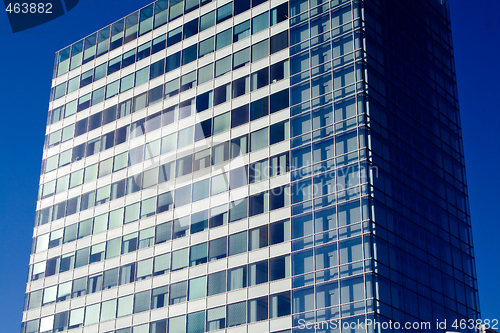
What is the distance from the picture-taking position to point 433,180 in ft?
179

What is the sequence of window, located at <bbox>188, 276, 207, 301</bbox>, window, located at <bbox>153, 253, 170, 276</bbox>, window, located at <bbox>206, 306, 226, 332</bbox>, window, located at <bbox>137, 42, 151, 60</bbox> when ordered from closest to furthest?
window, located at <bbox>206, 306, 226, 332</bbox> → window, located at <bbox>188, 276, 207, 301</bbox> → window, located at <bbox>153, 253, 170, 276</bbox> → window, located at <bbox>137, 42, 151, 60</bbox>

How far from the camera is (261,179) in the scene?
51.8m

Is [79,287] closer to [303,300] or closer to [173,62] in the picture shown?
[173,62]

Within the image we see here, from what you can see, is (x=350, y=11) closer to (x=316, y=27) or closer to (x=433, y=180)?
(x=316, y=27)

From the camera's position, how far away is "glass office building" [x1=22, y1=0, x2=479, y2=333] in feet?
155

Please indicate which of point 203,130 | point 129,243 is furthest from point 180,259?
point 203,130

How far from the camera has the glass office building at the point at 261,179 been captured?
47219 mm

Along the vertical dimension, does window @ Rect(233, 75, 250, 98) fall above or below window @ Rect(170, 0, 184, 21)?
below

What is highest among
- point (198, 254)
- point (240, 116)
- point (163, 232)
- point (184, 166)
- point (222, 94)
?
point (222, 94)

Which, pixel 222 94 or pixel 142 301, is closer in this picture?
pixel 142 301

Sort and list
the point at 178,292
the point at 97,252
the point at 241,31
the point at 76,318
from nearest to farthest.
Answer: the point at 178,292
the point at 76,318
the point at 241,31
the point at 97,252

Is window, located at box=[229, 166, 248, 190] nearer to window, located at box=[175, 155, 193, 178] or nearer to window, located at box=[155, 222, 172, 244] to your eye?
window, located at box=[175, 155, 193, 178]

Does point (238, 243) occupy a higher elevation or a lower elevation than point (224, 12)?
lower

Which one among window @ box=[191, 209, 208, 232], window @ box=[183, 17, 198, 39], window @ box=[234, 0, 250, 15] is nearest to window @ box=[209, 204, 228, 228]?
window @ box=[191, 209, 208, 232]
